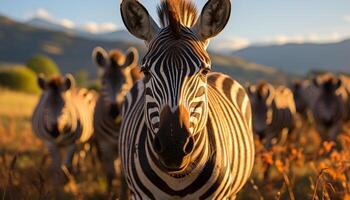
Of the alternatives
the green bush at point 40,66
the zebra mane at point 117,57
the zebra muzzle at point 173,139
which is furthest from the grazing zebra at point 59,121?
the green bush at point 40,66

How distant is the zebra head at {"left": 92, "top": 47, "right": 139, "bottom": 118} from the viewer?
7348 millimetres

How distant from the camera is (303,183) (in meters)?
8.11

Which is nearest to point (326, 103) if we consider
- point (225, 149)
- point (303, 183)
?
point (303, 183)

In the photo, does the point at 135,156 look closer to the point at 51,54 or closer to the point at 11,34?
the point at 51,54

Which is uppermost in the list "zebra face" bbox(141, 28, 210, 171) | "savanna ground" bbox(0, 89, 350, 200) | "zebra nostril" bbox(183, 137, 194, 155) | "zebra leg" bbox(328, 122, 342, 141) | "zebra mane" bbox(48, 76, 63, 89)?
"zebra mane" bbox(48, 76, 63, 89)

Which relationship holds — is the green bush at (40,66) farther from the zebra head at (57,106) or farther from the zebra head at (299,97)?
the zebra head at (57,106)

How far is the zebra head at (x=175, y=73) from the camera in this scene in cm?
252

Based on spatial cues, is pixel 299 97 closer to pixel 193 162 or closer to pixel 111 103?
pixel 111 103

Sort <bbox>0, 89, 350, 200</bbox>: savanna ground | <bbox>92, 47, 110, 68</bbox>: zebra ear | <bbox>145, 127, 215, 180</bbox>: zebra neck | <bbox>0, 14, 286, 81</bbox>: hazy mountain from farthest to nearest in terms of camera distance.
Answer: <bbox>0, 14, 286, 81</bbox>: hazy mountain
<bbox>92, 47, 110, 68</bbox>: zebra ear
<bbox>0, 89, 350, 200</bbox>: savanna ground
<bbox>145, 127, 215, 180</bbox>: zebra neck

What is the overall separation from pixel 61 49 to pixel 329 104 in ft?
487

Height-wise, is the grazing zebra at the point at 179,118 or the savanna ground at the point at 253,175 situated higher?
the grazing zebra at the point at 179,118

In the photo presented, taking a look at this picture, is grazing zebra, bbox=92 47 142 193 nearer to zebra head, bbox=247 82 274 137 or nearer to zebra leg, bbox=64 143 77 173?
zebra leg, bbox=64 143 77 173

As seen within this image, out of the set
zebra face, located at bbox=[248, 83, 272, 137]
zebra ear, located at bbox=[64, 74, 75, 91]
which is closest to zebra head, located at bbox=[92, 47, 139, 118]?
zebra ear, located at bbox=[64, 74, 75, 91]

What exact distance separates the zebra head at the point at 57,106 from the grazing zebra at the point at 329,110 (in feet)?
23.1
